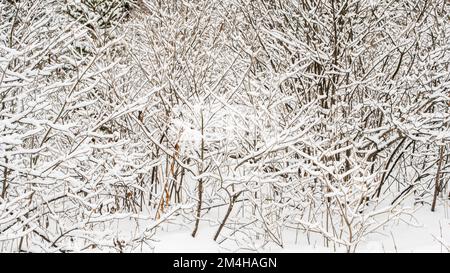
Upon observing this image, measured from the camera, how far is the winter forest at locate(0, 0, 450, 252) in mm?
4438

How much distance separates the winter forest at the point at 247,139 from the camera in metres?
4.44

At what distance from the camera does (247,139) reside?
5105mm

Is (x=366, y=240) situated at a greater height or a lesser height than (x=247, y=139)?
lesser

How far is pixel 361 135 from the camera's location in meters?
6.41

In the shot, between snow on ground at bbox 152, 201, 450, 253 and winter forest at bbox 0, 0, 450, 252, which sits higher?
winter forest at bbox 0, 0, 450, 252

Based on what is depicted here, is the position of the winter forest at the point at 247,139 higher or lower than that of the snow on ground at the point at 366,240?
higher

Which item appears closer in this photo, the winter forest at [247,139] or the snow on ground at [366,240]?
the winter forest at [247,139]

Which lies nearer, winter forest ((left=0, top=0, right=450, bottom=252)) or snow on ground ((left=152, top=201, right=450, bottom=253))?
winter forest ((left=0, top=0, right=450, bottom=252))
